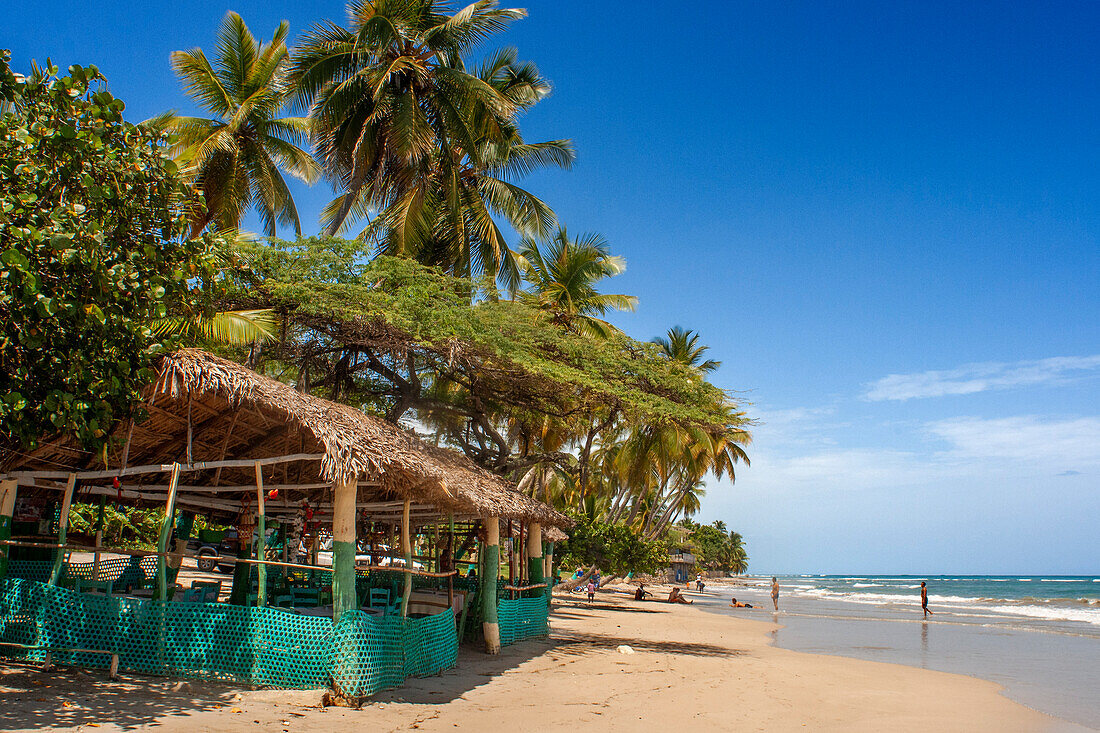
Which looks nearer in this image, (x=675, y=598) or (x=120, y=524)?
(x=120, y=524)

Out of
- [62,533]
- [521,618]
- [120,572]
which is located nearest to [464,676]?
[521,618]

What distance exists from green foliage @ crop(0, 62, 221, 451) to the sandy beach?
221 centimetres

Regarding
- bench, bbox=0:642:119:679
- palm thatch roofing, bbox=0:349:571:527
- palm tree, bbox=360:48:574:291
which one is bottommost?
bench, bbox=0:642:119:679

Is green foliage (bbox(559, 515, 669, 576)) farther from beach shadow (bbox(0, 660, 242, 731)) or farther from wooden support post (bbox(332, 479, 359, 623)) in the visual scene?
beach shadow (bbox(0, 660, 242, 731))

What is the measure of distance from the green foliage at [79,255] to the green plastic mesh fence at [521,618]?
726 cm

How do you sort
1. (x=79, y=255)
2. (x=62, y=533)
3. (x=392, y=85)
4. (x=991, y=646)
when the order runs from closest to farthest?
(x=79, y=255)
(x=62, y=533)
(x=392, y=85)
(x=991, y=646)

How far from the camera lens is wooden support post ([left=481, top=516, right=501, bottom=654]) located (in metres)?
11.2

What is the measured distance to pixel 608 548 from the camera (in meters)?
24.8

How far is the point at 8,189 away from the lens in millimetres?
5641

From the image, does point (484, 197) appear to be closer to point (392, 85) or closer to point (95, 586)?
point (392, 85)

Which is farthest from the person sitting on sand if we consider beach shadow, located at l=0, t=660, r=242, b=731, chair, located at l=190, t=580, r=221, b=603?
beach shadow, located at l=0, t=660, r=242, b=731

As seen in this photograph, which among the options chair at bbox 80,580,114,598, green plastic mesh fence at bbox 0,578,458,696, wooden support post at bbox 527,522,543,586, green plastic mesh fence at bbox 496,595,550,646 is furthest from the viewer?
wooden support post at bbox 527,522,543,586

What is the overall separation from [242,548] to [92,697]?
4593mm

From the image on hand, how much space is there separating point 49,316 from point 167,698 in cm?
332
